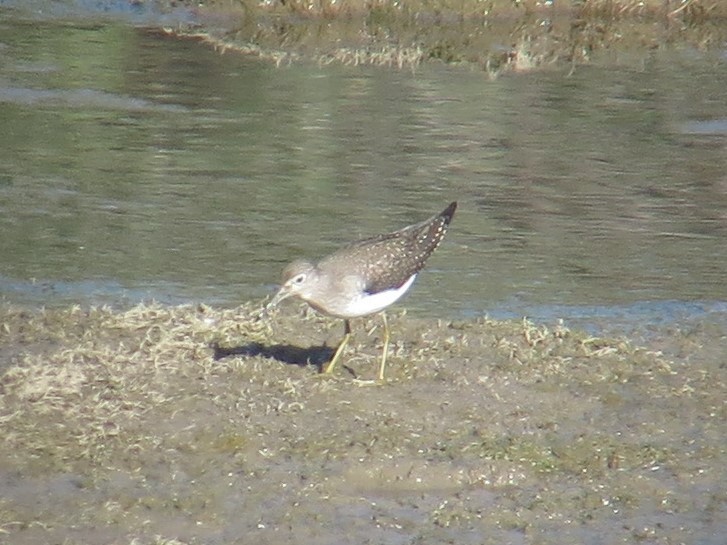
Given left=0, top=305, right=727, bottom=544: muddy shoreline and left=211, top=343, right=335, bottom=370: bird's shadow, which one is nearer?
left=0, top=305, right=727, bottom=544: muddy shoreline

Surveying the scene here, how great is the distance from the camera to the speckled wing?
7781 mm

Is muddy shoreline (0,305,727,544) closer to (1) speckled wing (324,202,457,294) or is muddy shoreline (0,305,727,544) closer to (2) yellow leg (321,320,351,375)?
(2) yellow leg (321,320,351,375)

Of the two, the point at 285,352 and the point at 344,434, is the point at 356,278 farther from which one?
the point at 344,434

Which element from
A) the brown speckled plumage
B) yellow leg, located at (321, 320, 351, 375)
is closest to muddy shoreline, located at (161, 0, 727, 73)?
the brown speckled plumage

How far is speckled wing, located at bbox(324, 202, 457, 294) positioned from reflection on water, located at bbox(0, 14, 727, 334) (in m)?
0.86

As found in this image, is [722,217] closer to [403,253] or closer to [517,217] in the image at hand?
[517,217]

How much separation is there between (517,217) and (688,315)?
2099mm

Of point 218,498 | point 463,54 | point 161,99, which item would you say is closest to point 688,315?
point 218,498

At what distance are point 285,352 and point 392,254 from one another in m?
0.76

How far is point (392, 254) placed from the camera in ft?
26.2

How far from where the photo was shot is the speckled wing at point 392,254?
7781 mm

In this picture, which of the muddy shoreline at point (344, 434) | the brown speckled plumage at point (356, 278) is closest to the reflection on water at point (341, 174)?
the muddy shoreline at point (344, 434)

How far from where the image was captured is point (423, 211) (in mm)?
11094

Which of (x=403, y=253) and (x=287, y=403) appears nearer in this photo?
(x=287, y=403)
